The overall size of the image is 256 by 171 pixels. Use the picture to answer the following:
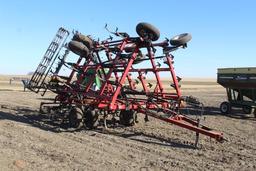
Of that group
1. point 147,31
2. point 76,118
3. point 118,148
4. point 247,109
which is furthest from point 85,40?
point 247,109

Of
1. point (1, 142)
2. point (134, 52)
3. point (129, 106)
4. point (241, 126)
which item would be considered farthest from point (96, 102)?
point (241, 126)

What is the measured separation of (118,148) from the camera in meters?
9.40

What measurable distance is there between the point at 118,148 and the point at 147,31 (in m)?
3.63

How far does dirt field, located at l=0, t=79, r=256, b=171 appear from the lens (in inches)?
311

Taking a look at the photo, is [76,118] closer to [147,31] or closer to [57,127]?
[57,127]

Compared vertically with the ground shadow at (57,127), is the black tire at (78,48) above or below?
above

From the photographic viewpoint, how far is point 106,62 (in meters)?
12.6

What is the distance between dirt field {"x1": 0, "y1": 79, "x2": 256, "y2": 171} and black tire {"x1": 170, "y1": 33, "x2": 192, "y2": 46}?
2383 millimetres

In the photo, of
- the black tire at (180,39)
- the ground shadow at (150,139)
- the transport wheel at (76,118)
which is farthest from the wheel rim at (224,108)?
the transport wheel at (76,118)

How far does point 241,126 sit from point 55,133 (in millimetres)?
6531

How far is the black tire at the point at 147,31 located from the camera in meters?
11.6

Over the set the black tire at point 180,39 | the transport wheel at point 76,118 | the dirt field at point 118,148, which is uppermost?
the black tire at point 180,39

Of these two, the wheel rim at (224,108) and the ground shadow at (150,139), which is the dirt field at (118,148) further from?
the wheel rim at (224,108)

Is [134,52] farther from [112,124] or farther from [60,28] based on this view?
[60,28]
